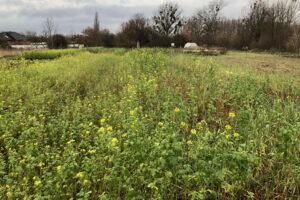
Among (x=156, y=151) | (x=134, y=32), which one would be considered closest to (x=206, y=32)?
(x=134, y=32)

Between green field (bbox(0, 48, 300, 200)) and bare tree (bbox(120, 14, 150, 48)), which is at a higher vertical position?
bare tree (bbox(120, 14, 150, 48))

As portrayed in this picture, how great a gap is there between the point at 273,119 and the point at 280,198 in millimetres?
1390

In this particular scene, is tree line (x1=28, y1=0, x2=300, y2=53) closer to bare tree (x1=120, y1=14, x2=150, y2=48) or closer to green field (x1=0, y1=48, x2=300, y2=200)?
bare tree (x1=120, y1=14, x2=150, y2=48)

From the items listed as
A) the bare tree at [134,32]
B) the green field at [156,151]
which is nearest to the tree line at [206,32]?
the bare tree at [134,32]

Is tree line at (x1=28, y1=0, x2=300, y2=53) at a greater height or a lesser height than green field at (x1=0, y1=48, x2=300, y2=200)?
greater

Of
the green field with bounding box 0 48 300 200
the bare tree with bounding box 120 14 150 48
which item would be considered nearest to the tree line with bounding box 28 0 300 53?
the bare tree with bounding box 120 14 150 48

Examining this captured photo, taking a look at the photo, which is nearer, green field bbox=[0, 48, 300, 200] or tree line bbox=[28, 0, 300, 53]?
green field bbox=[0, 48, 300, 200]

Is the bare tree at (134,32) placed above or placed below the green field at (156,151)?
above

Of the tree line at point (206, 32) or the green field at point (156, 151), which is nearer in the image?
the green field at point (156, 151)

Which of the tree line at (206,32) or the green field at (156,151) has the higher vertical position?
the tree line at (206,32)

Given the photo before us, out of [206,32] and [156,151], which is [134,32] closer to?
[206,32]

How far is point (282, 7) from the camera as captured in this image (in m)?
28.4

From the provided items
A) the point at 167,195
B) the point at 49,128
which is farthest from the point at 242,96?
the point at 49,128

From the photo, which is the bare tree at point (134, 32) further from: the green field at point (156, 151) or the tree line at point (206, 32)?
the green field at point (156, 151)
